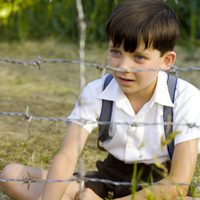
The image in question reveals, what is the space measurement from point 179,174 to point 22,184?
0.70 meters

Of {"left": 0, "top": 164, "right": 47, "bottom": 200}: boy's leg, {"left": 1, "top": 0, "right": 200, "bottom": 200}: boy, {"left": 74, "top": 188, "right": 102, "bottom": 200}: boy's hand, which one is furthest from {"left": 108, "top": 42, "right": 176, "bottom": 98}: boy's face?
{"left": 0, "top": 164, "right": 47, "bottom": 200}: boy's leg

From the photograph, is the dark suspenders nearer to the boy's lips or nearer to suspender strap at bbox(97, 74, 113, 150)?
suspender strap at bbox(97, 74, 113, 150)

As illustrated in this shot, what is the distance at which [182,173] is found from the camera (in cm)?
259

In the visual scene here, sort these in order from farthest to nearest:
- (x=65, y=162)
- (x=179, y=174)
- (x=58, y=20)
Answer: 1. (x=58, y=20)
2. (x=65, y=162)
3. (x=179, y=174)

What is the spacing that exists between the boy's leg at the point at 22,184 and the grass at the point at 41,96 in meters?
0.31

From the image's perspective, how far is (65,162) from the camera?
269cm

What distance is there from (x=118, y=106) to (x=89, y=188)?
0.35 metres

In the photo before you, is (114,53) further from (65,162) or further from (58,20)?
(58,20)

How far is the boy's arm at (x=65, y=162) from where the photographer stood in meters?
2.65

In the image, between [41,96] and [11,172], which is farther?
[41,96]

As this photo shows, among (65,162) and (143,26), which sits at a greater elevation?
(143,26)

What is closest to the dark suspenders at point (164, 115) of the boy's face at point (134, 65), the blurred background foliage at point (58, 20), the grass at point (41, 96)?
the boy's face at point (134, 65)

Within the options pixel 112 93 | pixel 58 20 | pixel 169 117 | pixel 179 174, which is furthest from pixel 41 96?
pixel 179 174

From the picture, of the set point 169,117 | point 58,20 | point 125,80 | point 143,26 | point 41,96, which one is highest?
point 58,20
